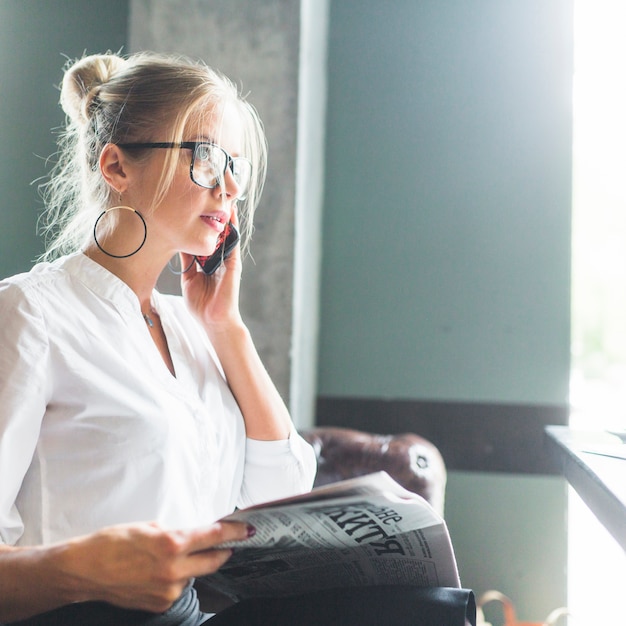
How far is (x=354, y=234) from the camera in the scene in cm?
294

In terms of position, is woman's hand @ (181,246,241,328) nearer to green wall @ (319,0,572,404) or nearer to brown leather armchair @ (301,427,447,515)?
brown leather armchair @ (301,427,447,515)

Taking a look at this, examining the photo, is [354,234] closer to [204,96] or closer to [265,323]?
[265,323]

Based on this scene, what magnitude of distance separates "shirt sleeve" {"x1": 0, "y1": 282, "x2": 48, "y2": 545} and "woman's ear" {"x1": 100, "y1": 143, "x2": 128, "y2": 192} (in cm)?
35

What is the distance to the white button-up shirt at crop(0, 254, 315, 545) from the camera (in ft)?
3.48

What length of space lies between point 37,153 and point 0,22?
1.56ft

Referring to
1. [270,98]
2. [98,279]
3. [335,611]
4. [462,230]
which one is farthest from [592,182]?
[335,611]

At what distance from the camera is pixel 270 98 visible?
2.55 m

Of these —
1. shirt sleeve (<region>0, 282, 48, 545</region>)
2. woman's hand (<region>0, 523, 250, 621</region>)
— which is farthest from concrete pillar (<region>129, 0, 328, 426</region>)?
woman's hand (<region>0, 523, 250, 621</region>)

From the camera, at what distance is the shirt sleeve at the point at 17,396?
102 cm

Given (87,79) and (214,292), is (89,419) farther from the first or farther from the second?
(87,79)

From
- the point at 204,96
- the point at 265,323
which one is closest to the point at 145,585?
the point at 204,96

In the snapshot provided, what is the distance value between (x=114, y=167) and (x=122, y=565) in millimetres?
822

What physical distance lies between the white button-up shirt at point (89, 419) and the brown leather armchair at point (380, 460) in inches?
34.8

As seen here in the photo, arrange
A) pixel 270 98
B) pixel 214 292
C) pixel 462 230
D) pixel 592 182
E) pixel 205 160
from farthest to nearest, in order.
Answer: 1. pixel 592 182
2. pixel 462 230
3. pixel 270 98
4. pixel 214 292
5. pixel 205 160
